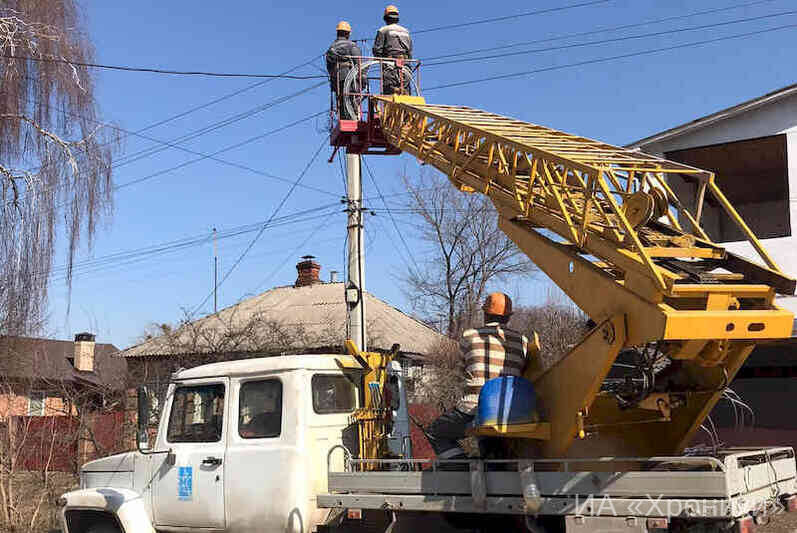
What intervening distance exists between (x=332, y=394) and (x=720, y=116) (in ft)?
30.0

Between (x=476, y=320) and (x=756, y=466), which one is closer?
(x=756, y=466)

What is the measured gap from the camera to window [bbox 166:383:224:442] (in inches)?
252

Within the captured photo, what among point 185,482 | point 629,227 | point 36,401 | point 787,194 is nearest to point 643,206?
point 629,227

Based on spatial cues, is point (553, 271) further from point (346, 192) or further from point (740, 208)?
point (740, 208)

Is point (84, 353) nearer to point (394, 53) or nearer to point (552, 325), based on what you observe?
point (552, 325)

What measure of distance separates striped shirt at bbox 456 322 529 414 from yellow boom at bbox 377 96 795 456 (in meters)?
0.24

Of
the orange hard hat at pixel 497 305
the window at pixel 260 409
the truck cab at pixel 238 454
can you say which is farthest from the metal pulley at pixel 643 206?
the window at pixel 260 409

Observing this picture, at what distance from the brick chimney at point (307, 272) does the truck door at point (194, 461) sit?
22307mm

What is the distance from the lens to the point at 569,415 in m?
5.16

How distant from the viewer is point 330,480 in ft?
19.2

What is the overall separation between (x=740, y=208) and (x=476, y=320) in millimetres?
15390

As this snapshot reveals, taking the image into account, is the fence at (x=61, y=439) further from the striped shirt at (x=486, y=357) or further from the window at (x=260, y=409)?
the striped shirt at (x=486, y=357)

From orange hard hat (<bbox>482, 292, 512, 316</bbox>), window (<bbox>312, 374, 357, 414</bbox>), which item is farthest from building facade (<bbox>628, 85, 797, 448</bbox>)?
window (<bbox>312, 374, 357, 414</bbox>)

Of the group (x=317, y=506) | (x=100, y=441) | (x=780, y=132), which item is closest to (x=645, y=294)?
(x=317, y=506)
